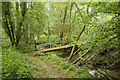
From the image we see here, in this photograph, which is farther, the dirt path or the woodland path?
the dirt path

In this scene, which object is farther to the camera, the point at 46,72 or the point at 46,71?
the point at 46,71

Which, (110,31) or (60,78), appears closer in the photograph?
(110,31)

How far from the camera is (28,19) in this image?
7.73 meters

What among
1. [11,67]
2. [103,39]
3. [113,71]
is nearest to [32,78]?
[11,67]

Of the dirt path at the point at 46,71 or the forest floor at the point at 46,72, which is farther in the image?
the dirt path at the point at 46,71

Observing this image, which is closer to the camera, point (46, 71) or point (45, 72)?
point (45, 72)

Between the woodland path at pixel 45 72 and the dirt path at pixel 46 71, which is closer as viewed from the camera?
the woodland path at pixel 45 72

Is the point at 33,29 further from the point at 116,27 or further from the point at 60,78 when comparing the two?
the point at 116,27

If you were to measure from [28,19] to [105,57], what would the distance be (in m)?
7.42

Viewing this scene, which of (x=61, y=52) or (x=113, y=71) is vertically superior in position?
(x=113, y=71)

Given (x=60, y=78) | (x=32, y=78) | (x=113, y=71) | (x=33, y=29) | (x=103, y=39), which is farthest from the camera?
(x=33, y=29)

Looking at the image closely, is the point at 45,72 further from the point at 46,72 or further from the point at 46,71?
the point at 46,71

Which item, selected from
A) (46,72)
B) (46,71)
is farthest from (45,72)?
(46,71)

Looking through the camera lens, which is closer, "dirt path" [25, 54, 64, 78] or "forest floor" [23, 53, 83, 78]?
"forest floor" [23, 53, 83, 78]
